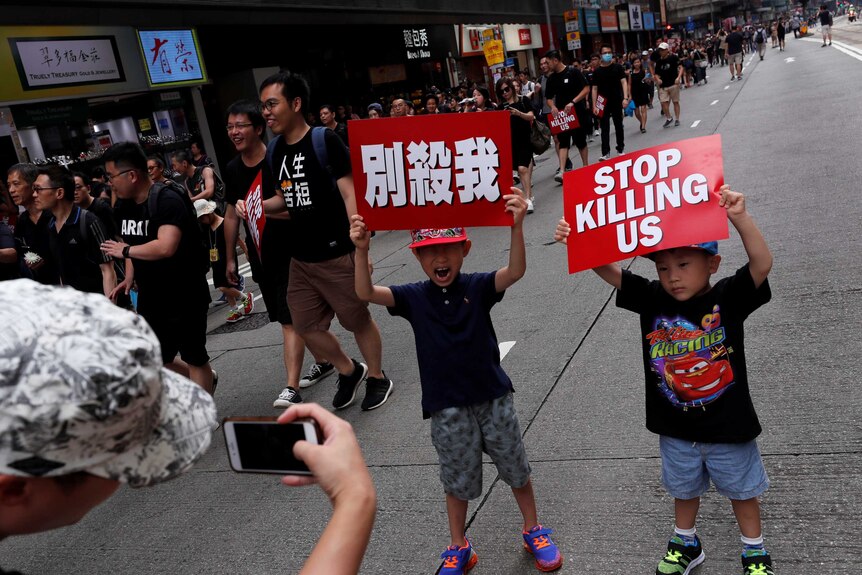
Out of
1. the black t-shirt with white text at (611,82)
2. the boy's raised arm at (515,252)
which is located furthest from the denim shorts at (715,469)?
the black t-shirt with white text at (611,82)

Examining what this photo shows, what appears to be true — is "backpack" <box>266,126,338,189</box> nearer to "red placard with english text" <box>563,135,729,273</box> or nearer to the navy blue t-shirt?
the navy blue t-shirt

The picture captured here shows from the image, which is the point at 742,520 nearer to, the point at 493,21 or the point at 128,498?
the point at 128,498

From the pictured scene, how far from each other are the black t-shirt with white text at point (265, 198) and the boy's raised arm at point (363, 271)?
1.79 metres

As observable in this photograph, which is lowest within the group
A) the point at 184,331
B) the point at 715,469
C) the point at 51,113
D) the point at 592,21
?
the point at 715,469

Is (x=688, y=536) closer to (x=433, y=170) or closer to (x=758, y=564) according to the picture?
(x=758, y=564)

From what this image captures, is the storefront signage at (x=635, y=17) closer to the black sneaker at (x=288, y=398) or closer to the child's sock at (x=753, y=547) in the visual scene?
the black sneaker at (x=288, y=398)

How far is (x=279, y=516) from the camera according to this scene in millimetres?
3711

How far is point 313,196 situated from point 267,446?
330 cm

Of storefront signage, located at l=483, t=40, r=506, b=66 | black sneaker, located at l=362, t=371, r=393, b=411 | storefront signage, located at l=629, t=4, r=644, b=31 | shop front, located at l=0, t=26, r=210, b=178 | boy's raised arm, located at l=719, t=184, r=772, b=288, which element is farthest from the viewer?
storefront signage, located at l=629, t=4, r=644, b=31

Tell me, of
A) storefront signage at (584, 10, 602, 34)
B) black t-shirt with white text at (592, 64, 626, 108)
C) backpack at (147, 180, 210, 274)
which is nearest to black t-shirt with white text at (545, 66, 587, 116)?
black t-shirt with white text at (592, 64, 626, 108)

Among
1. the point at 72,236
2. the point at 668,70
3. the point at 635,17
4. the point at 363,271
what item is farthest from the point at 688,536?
the point at 635,17

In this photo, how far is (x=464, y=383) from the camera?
2.86 m

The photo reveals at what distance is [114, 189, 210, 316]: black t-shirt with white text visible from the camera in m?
4.74

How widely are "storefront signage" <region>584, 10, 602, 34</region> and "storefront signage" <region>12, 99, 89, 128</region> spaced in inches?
1436
